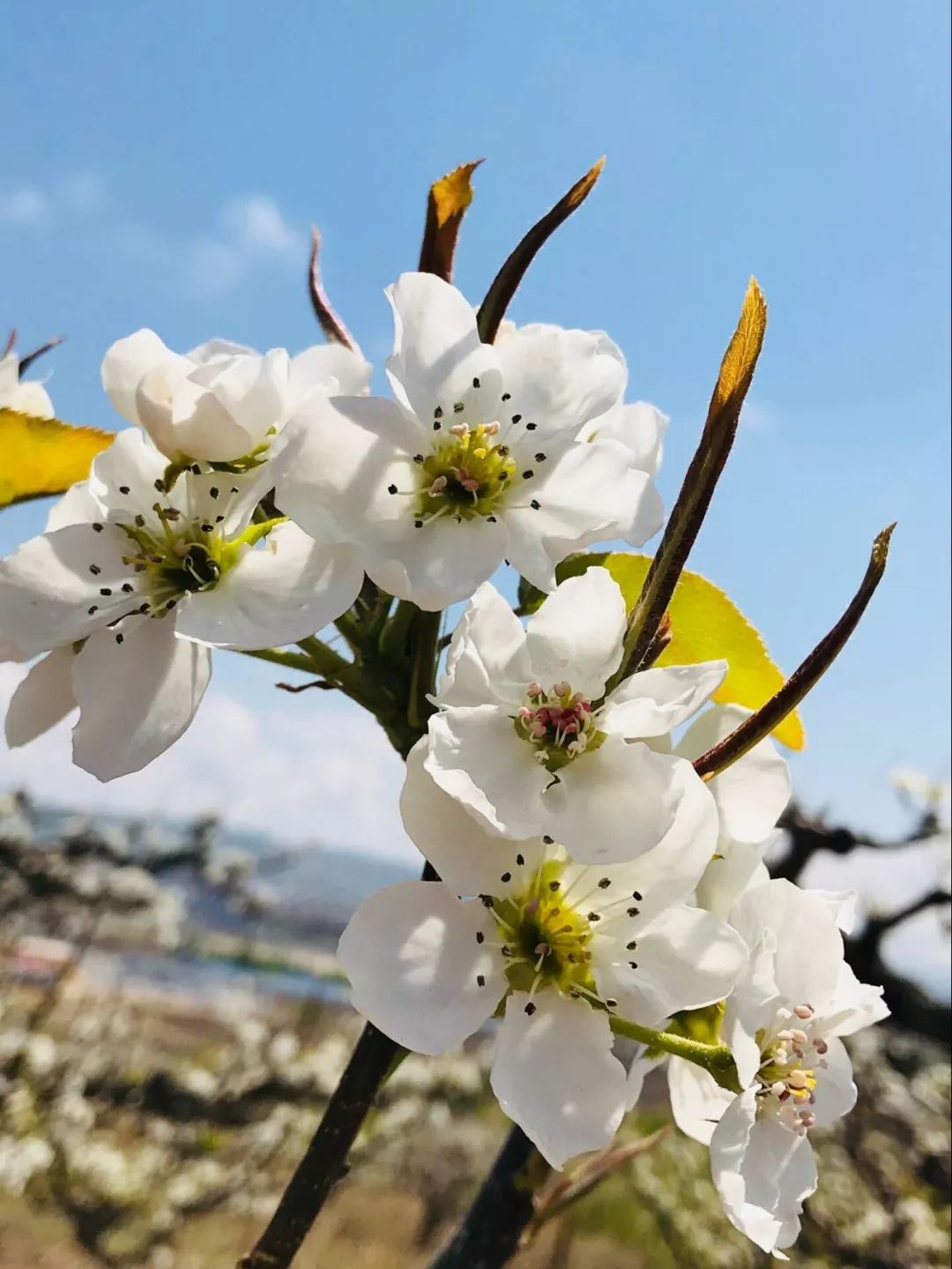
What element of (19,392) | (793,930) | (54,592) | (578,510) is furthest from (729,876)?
(19,392)

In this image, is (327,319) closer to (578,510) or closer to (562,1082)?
(578,510)

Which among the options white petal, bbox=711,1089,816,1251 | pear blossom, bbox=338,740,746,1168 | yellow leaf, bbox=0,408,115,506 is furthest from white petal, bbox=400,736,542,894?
yellow leaf, bbox=0,408,115,506

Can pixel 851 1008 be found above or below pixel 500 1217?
above

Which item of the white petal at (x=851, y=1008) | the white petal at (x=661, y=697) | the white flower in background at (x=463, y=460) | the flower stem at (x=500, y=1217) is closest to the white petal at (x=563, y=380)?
the white flower in background at (x=463, y=460)

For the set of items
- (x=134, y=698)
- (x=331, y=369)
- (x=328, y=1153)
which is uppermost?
(x=331, y=369)

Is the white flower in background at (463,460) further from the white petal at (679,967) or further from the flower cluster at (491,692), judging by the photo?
the white petal at (679,967)
